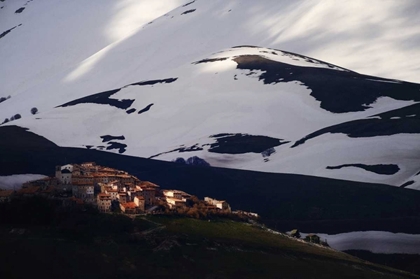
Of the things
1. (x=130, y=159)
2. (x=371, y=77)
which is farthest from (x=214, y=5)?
(x=130, y=159)

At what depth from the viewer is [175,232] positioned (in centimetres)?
4894

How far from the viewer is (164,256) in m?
43.9

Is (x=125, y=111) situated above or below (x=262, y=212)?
above

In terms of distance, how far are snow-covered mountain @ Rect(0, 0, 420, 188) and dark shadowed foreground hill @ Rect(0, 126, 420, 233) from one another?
22.7ft

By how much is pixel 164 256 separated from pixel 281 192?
39.7 metres

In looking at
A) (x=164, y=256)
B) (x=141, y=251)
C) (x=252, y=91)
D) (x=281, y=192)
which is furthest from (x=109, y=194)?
(x=252, y=91)

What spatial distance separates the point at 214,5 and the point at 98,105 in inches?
2475

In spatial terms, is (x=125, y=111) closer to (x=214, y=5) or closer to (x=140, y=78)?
(x=140, y=78)

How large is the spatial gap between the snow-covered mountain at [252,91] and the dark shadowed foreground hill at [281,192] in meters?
6.93

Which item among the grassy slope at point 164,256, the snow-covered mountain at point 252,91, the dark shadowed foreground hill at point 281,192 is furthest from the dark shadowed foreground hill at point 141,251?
the snow-covered mountain at point 252,91

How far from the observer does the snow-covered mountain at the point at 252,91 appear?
103 metres

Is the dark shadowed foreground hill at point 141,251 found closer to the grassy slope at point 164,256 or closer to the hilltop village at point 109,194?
the grassy slope at point 164,256

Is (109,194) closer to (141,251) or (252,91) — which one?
(141,251)

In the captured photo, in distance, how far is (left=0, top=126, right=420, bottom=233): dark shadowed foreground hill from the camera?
7138 centimetres
